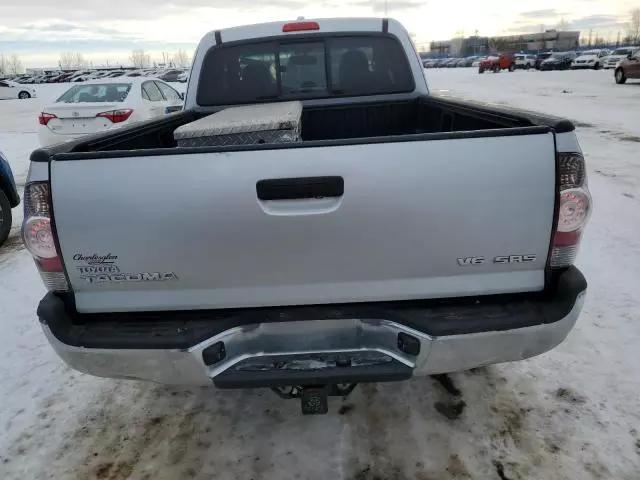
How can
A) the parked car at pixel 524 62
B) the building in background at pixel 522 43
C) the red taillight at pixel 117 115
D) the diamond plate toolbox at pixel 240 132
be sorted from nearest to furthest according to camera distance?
the diamond plate toolbox at pixel 240 132 < the red taillight at pixel 117 115 < the parked car at pixel 524 62 < the building in background at pixel 522 43

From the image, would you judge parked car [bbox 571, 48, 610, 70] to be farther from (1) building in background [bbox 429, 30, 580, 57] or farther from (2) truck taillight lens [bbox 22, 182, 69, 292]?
(1) building in background [bbox 429, 30, 580, 57]

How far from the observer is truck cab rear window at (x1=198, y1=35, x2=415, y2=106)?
15.2 ft

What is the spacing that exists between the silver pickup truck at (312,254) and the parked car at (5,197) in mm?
4306

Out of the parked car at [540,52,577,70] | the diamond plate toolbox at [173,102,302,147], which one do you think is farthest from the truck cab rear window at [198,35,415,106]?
the parked car at [540,52,577,70]

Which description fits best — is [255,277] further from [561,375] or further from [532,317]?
[561,375]

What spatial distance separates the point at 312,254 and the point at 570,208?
3.56ft

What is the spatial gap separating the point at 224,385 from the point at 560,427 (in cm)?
184

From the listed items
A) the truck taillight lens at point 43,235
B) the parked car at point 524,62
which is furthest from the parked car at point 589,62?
the truck taillight lens at point 43,235

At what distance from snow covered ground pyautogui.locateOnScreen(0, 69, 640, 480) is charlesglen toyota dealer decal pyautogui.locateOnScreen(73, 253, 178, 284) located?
1058 millimetres

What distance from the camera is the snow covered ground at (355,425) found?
101 inches

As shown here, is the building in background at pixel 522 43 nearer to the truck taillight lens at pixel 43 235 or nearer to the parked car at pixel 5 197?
the parked car at pixel 5 197

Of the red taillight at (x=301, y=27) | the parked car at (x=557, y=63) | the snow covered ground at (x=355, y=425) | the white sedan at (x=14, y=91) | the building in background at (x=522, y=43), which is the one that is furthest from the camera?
the building in background at (x=522, y=43)

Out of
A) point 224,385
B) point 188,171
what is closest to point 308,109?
point 188,171

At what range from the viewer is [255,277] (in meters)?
2.21
